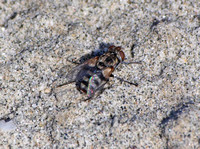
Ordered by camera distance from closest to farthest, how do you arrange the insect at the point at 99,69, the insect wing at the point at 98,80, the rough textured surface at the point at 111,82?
the rough textured surface at the point at 111,82 → the insect wing at the point at 98,80 → the insect at the point at 99,69

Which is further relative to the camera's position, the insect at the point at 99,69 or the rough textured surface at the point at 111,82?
the insect at the point at 99,69

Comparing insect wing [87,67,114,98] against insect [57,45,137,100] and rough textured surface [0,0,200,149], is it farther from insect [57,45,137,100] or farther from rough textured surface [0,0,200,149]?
rough textured surface [0,0,200,149]

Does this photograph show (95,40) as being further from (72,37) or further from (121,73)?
(121,73)

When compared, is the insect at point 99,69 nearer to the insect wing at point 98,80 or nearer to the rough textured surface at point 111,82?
the insect wing at point 98,80

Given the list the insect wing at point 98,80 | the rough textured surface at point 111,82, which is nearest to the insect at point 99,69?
the insect wing at point 98,80

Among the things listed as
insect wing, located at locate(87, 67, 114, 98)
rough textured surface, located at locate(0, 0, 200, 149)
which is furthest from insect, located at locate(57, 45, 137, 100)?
rough textured surface, located at locate(0, 0, 200, 149)

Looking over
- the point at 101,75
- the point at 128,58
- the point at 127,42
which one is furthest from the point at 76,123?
the point at 127,42
